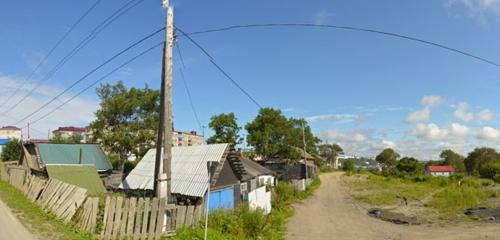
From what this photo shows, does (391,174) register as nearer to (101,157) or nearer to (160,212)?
(101,157)

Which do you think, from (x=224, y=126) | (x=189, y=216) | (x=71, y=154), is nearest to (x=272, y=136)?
(x=224, y=126)

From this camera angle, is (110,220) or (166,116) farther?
(166,116)

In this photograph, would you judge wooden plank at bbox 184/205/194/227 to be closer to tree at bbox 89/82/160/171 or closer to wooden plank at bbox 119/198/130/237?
wooden plank at bbox 119/198/130/237

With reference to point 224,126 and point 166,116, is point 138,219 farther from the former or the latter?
point 224,126

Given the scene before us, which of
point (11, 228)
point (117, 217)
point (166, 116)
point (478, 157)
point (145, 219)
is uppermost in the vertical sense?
point (478, 157)

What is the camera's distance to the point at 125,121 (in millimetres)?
46062

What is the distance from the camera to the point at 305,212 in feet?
95.5

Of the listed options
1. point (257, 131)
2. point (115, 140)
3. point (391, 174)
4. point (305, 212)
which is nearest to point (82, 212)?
point (305, 212)

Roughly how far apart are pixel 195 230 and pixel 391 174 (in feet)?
228

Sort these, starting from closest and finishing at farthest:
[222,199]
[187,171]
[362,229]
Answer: [187,171] → [222,199] → [362,229]

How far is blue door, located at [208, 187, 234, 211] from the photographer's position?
1992 centimetres

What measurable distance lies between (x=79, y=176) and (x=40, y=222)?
1239cm

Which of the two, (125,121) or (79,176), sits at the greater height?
(125,121)

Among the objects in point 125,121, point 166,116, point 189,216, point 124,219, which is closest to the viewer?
point 124,219
